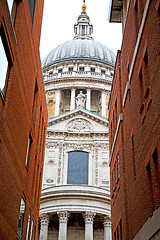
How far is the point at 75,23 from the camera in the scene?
9275 centimetres

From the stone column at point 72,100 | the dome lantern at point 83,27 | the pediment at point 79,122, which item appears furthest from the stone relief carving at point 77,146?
the dome lantern at point 83,27

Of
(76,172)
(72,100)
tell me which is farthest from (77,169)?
(72,100)

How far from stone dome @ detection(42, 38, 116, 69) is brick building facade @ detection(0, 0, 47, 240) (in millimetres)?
53201

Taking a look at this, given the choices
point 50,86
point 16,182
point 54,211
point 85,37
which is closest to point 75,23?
point 85,37

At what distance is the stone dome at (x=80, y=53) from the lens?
7475cm

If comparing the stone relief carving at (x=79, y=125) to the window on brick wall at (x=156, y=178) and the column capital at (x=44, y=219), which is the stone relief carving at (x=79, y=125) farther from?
the window on brick wall at (x=156, y=178)

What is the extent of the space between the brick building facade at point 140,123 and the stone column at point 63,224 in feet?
46.4

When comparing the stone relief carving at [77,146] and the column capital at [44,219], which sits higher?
the stone relief carving at [77,146]

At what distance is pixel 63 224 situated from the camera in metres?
34.1

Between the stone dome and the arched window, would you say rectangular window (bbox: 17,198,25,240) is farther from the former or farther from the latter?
the stone dome

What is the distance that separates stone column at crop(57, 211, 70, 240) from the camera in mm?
33094

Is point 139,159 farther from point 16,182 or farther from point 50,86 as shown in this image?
point 50,86

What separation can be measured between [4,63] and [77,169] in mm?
29491

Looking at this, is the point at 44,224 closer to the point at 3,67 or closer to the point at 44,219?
the point at 44,219
